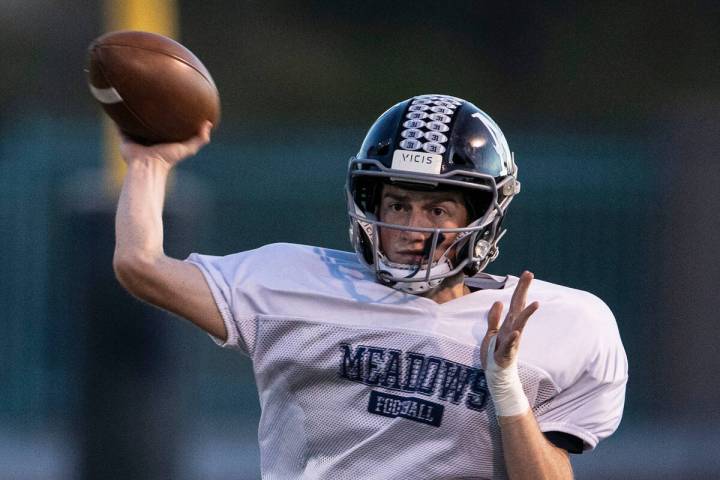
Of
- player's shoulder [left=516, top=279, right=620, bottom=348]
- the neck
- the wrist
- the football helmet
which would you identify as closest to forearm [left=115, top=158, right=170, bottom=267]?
the wrist

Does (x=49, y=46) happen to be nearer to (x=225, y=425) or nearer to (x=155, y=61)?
(x=225, y=425)

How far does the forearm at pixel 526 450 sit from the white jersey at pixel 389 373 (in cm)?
7

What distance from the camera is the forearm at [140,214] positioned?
261cm

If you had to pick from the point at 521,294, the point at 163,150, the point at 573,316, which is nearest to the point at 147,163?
the point at 163,150

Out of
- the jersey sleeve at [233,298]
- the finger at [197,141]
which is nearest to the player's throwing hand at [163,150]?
the finger at [197,141]

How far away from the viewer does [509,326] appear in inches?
101

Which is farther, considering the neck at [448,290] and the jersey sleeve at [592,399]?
the neck at [448,290]

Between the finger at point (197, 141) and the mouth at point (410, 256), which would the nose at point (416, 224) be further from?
the finger at point (197, 141)

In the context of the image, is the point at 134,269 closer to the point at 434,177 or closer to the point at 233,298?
the point at 233,298

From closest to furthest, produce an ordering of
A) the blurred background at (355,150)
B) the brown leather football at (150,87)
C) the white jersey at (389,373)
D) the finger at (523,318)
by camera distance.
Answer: the finger at (523,318)
the white jersey at (389,373)
the brown leather football at (150,87)
the blurred background at (355,150)

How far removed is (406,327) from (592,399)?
0.38 m

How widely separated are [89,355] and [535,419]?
1823mm

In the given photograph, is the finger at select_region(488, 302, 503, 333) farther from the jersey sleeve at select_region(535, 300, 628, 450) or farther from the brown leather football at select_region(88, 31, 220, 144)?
the brown leather football at select_region(88, 31, 220, 144)

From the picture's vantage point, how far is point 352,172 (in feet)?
9.23
